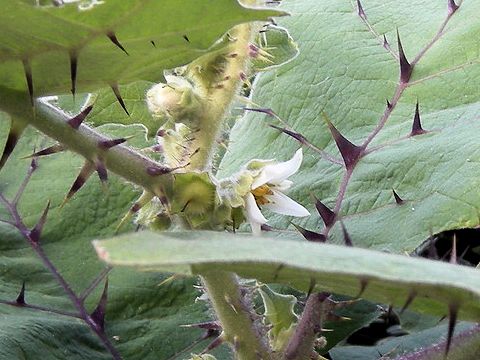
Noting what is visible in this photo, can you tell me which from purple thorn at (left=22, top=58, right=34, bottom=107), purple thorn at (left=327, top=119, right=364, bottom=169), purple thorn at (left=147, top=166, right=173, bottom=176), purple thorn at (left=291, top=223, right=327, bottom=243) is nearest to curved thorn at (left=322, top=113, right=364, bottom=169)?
purple thorn at (left=327, top=119, right=364, bottom=169)

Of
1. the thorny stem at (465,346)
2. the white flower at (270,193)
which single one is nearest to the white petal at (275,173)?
the white flower at (270,193)

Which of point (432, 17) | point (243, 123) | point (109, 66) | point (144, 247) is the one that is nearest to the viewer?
point (144, 247)

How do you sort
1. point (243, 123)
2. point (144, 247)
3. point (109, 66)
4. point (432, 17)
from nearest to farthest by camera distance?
1. point (144, 247)
2. point (109, 66)
3. point (432, 17)
4. point (243, 123)

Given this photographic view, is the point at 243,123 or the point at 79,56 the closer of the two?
the point at 79,56

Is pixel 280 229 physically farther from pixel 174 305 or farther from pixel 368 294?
pixel 368 294

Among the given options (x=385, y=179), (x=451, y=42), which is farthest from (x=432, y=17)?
(x=385, y=179)

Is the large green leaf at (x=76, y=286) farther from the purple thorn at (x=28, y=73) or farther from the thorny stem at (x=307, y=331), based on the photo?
the purple thorn at (x=28, y=73)

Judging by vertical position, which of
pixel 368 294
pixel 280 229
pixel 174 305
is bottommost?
pixel 174 305
